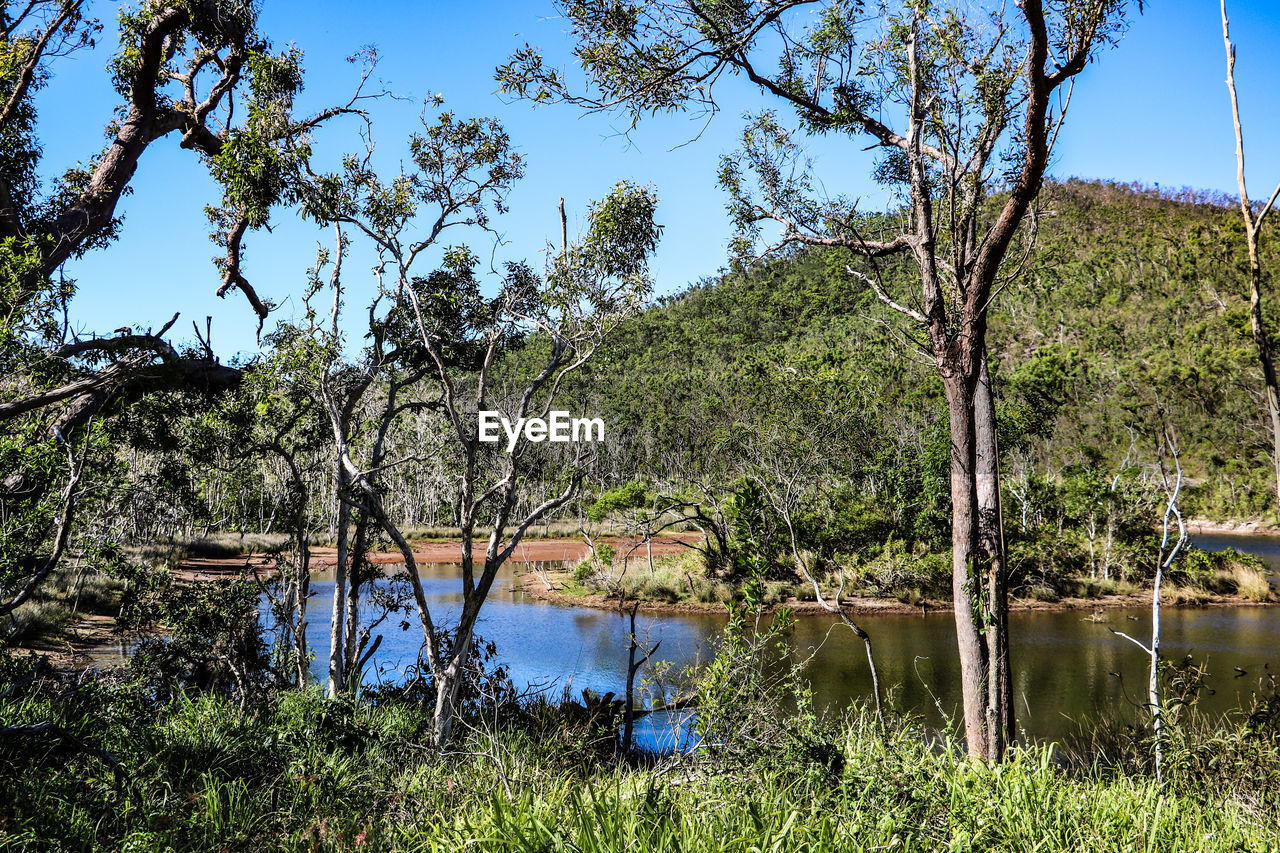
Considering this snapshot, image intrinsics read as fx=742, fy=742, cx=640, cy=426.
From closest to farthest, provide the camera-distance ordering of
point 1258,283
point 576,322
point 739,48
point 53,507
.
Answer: point 1258,283, point 739,48, point 53,507, point 576,322

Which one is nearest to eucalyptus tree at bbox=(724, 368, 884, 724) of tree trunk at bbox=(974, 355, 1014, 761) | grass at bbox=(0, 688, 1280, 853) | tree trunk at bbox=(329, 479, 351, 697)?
tree trunk at bbox=(329, 479, 351, 697)

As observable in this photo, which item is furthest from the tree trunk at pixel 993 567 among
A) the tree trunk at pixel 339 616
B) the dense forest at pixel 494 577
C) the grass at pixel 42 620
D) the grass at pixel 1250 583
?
Answer: the grass at pixel 1250 583

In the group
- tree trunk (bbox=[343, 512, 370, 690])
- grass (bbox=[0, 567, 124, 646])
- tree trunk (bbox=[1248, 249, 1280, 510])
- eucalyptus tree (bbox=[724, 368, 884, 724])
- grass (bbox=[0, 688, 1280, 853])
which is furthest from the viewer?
eucalyptus tree (bbox=[724, 368, 884, 724])

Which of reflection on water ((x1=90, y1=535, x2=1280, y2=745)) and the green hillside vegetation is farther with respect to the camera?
the green hillside vegetation

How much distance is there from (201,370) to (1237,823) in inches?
355

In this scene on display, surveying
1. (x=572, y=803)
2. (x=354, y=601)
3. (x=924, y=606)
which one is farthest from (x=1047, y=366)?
(x=572, y=803)

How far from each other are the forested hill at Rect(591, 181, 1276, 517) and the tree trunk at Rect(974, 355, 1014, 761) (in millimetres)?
2839

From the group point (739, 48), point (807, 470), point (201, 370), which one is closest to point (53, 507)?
point (201, 370)

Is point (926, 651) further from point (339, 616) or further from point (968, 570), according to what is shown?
point (339, 616)

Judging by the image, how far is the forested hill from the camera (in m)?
27.2

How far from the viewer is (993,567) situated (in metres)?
5.50

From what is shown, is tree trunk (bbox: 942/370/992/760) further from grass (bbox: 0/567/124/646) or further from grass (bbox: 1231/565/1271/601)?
grass (bbox: 1231/565/1271/601)

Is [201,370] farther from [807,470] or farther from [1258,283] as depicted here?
[807,470]

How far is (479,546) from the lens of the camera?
3272cm
